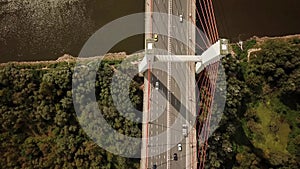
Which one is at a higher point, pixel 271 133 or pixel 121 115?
pixel 121 115

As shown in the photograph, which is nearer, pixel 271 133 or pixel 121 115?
pixel 121 115

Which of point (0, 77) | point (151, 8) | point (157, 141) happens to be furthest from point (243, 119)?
point (0, 77)

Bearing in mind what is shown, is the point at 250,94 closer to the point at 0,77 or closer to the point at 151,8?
the point at 151,8

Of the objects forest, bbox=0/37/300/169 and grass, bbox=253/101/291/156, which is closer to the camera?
forest, bbox=0/37/300/169

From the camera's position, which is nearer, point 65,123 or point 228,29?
point 65,123

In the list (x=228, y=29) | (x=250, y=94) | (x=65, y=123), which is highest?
(x=228, y=29)

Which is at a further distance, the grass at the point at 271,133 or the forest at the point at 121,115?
the grass at the point at 271,133

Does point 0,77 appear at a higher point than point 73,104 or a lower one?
higher
